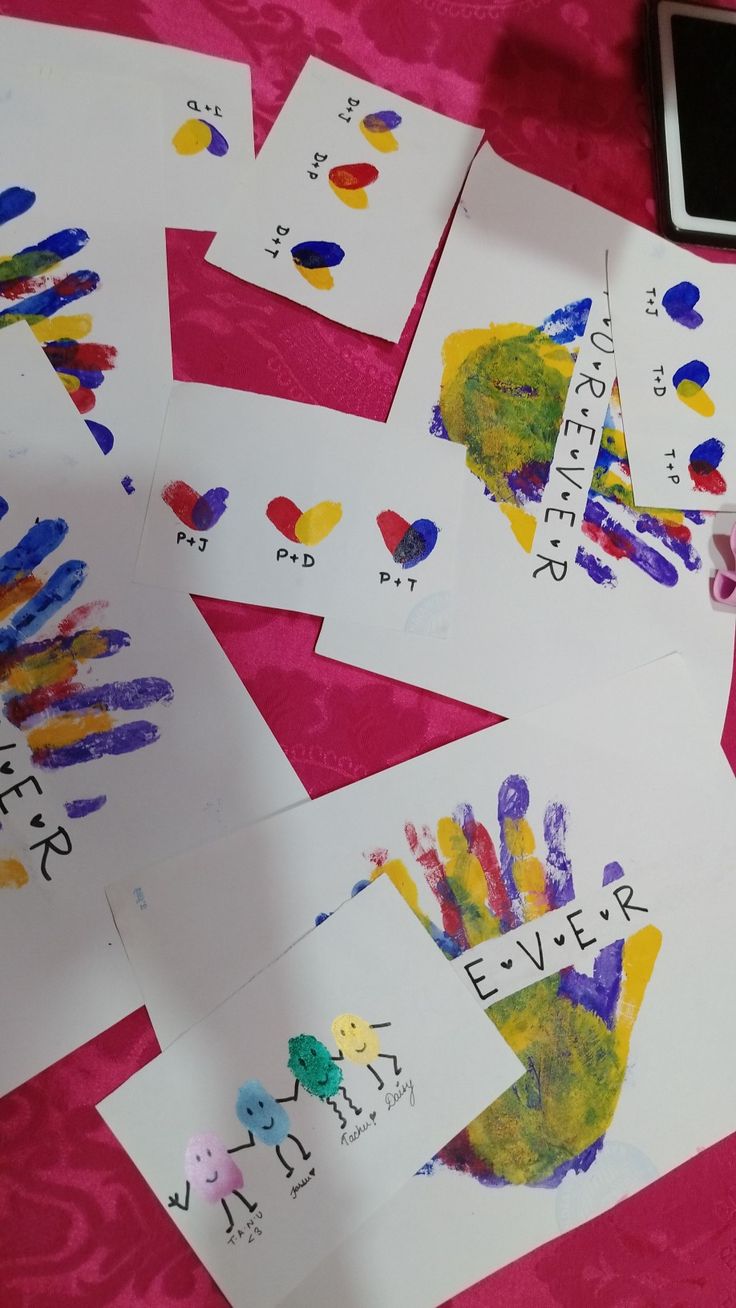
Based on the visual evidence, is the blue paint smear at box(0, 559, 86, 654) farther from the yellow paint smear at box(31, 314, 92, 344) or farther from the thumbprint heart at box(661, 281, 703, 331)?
the thumbprint heart at box(661, 281, 703, 331)

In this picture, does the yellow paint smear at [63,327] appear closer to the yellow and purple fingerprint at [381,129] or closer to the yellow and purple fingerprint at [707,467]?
the yellow and purple fingerprint at [381,129]

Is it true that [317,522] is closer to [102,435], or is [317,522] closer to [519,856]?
[102,435]

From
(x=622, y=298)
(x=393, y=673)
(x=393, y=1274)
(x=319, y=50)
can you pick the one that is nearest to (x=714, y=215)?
(x=622, y=298)

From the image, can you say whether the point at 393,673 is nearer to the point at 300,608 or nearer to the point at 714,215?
the point at 300,608

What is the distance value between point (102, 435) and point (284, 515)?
133 mm

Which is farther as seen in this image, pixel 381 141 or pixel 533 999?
pixel 381 141

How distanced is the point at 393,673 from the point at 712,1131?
1.23ft

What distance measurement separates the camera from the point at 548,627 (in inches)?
26.8

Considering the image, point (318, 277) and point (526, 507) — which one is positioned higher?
point (318, 277)

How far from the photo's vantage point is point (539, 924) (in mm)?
633

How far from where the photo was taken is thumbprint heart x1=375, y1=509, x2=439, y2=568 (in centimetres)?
66

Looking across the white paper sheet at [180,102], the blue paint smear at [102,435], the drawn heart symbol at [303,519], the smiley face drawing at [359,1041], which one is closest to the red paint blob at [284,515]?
the drawn heart symbol at [303,519]

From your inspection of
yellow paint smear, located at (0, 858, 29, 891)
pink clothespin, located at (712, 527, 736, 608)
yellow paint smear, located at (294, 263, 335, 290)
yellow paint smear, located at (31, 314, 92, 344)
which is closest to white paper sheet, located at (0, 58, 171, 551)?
yellow paint smear, located at (31, 314, 92, 344)

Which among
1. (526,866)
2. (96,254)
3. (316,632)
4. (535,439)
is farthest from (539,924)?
(96,254)
